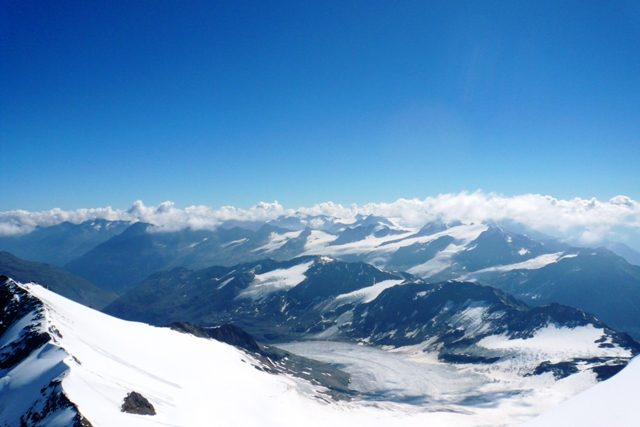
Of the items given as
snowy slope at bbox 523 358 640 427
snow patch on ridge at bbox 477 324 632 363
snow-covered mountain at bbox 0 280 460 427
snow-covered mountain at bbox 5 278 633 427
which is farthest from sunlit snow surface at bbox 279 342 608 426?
snowy slope at bbox 523 358 640 427

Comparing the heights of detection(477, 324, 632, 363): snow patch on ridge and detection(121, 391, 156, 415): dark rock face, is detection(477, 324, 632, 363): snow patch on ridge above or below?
above

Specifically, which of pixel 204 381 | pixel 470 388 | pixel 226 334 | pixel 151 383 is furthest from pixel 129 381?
pixel 470 388

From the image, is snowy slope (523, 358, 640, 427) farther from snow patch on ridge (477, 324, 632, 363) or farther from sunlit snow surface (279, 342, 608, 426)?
snow patch on ridge (477, 324, 632, 363)

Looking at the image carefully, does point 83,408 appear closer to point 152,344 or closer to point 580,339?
point 152,344

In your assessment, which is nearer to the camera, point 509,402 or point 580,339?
point 509,402

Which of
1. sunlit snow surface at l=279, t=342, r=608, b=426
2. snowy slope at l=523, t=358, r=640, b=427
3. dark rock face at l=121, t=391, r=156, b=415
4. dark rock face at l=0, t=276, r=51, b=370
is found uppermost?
snowy slope at l=523, t=358, r=640, b=427

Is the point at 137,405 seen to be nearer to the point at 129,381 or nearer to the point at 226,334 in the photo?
the point at 129,381

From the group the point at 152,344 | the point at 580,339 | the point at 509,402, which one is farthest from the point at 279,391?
the point at 580,339
